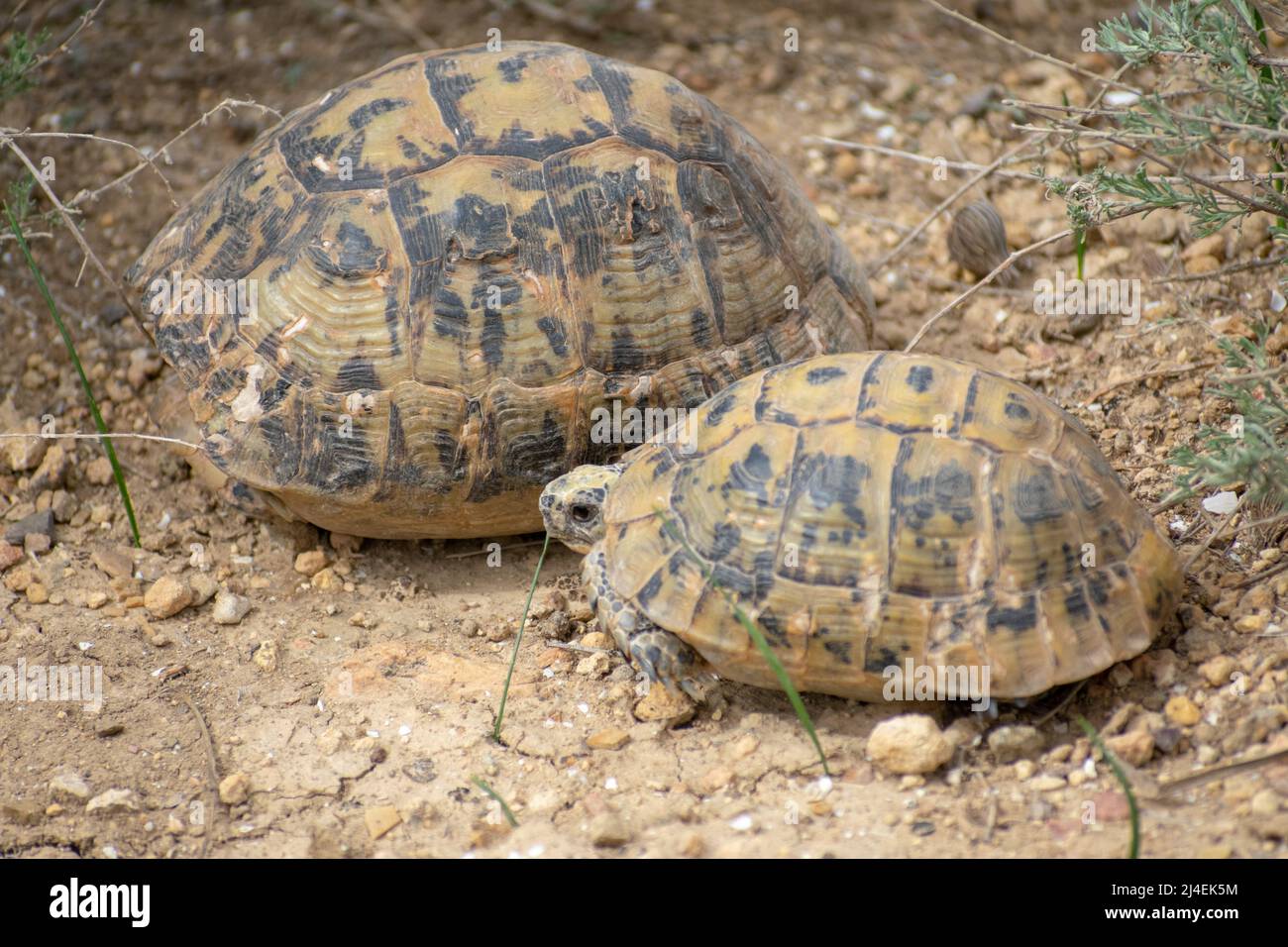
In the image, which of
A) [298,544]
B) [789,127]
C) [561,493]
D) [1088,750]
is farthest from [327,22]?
[1088,750]

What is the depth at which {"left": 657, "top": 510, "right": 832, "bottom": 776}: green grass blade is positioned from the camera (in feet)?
10.9

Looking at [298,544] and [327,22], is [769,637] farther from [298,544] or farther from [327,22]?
[327,22]

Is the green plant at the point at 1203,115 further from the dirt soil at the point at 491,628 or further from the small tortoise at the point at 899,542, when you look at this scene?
the small tortoise at the point at 899,542

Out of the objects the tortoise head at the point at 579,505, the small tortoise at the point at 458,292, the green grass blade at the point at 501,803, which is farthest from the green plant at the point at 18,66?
the green grass blade at the point at 501,803

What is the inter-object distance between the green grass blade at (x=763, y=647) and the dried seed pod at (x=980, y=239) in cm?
255

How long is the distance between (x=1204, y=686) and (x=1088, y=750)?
402 mm

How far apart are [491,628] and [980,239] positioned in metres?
2.83

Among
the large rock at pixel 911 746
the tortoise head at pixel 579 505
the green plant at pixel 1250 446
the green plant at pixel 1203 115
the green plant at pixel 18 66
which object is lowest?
the large rock at pixel 911 746

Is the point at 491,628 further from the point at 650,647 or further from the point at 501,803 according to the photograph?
the point at 501,803

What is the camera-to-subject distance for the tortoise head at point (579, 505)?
4.04 meters

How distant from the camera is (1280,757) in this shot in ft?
10.3

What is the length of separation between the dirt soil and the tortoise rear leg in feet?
0.38

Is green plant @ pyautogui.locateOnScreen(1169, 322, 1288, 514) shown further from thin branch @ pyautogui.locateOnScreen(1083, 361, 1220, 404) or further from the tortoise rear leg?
the tortoise rear leg

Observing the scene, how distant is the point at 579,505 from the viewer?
13.3 ft
